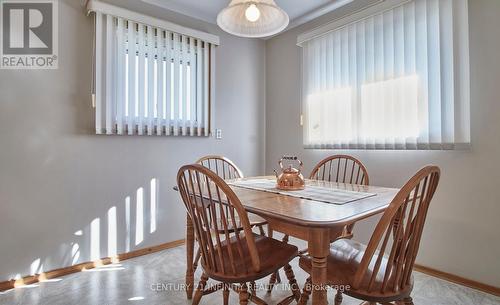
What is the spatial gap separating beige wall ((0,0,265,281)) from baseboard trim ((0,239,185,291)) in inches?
1.8

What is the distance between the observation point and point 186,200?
4.31 feet

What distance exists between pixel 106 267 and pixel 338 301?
5.99 feet

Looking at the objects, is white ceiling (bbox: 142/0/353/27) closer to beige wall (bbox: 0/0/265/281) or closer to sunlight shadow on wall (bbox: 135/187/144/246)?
beige wall (bbox: 0/0/265/281)

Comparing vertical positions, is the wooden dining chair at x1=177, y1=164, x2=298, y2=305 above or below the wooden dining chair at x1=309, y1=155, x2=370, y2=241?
below

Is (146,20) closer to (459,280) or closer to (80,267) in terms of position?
(80,267)

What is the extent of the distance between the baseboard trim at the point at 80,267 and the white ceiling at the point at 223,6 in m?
2.32

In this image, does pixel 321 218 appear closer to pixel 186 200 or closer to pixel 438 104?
pixel 186 200

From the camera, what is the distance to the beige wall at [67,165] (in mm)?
1978

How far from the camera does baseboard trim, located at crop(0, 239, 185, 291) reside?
1964mm

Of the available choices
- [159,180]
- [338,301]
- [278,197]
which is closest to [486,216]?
[338,301]

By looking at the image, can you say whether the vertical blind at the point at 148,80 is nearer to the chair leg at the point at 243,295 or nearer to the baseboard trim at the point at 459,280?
the chair leg at the point at 243,295

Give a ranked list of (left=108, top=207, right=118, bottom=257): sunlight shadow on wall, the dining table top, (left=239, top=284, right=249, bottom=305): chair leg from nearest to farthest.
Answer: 1. the dining table top
2. (left=239, top=284, right=249, bottom=305): chair leg
3. (left=108, top=207, right=118, bottom=257): sunlight shadow on wall

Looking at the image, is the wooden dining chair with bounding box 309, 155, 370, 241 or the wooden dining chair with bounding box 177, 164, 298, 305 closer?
the wooden dining chair with bounding box 177, 164, 298, 305

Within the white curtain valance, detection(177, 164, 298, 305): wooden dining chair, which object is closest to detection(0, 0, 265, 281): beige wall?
the white curtain valance
